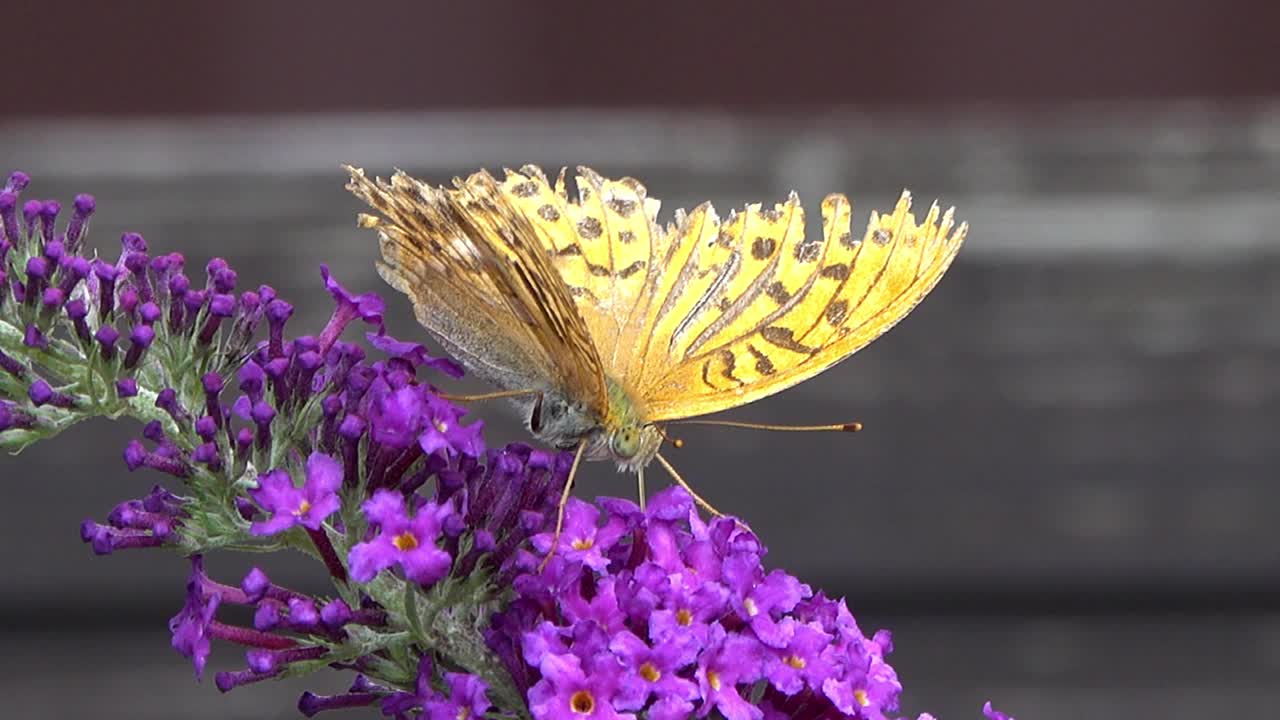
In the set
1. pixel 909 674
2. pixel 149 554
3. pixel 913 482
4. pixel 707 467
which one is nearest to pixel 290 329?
pixel 149 554

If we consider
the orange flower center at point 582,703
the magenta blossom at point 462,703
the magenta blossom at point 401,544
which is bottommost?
the magenta blossom at point 462,703

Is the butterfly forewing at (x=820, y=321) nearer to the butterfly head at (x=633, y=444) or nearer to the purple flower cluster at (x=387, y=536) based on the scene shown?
the butterfly head at (x=633, y=444)

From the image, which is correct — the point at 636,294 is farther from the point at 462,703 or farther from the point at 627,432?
the point at 462,703

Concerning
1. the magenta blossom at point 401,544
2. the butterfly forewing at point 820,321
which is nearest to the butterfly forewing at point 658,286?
the butterfly forewing at point 820,321

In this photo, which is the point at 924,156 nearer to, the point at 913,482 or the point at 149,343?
the point at 913,482

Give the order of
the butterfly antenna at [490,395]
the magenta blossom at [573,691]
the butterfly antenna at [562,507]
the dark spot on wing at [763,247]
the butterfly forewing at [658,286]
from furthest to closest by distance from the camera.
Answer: the dark spot on wing at [763,247]
the butterfly forewing at [658,286]
the butterfly antenna at [490,395]
the butterfly antenna at [562,507]
the magenta blossom at [573,691]

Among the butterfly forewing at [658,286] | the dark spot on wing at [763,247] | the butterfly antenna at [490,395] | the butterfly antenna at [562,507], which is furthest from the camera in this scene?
the dark spot on wing at [763,247]

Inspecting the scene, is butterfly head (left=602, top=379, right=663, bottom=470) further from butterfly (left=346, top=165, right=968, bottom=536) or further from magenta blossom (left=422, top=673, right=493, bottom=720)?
magenta blossom (left=422, top=673, right=493, bottom=720)

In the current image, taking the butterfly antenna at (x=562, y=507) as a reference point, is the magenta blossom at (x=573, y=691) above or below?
below

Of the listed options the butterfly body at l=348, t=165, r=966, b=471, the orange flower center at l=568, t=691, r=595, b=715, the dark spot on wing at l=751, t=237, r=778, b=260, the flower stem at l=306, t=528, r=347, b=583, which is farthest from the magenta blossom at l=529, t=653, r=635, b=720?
the dark spot on wing at l=751, t=237, r=778, b=260
